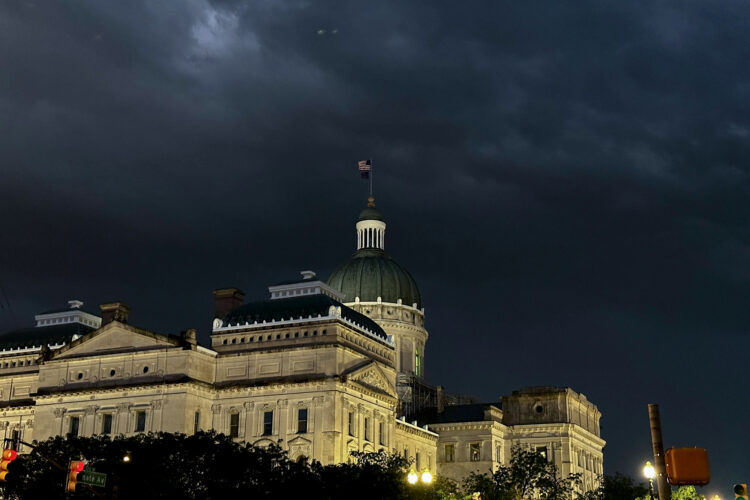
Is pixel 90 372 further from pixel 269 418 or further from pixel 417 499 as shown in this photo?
pixel 417 499

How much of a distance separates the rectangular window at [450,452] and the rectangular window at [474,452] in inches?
82.5

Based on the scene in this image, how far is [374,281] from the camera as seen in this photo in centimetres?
12900

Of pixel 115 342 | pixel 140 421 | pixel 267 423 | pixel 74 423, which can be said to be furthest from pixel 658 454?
pixel 74 423

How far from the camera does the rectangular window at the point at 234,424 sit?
306 feet

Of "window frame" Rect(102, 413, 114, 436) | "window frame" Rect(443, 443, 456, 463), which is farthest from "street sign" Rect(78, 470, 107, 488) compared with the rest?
"window frame" Rect(443, 443, 456, 463)

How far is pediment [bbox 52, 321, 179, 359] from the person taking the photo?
9488cm

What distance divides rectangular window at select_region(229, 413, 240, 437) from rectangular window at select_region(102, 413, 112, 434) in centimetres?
1148

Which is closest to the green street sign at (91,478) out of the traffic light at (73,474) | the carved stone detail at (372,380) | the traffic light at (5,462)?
the traffic light at (73,474)

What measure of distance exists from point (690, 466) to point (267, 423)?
78.6 m

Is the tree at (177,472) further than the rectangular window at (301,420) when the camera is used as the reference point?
No

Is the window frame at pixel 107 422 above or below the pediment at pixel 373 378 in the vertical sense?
below

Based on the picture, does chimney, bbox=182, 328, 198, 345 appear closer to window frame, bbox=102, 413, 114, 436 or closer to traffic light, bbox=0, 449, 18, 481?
window frame, bbox=102, 413, 114, 436

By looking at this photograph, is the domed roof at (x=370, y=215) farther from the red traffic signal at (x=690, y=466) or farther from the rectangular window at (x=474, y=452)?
the red traffic signal at (x=690, y=466)

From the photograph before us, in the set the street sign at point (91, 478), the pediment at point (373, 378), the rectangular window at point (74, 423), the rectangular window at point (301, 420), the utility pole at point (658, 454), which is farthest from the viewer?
the rectangular window at point (74, 423)
